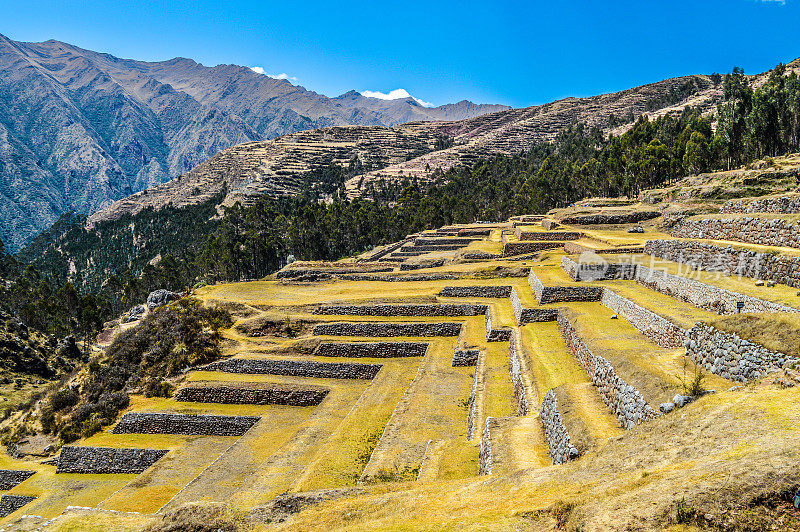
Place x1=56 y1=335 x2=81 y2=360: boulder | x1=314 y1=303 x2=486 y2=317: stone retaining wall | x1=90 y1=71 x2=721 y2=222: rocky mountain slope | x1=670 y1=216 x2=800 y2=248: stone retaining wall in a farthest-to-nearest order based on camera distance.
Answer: x1=90 y1=71 x2=721 y2=222: rocky mountain slope → x1=56 y1=335 x2=81 y2=360: boulder → x1=314 y1=303 x2=486 y2=317: stone retaining wall → x1=670 y1=216 x2=800 y2=248: stone retaining wall

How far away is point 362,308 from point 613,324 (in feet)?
61.5

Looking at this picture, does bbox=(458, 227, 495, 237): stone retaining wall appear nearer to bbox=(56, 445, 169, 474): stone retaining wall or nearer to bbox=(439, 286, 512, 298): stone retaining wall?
bbox=(439, 286, 512, 298): stone retaining wall

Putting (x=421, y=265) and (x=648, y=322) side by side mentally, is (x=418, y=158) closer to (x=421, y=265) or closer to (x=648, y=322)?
(x=421, y=265)

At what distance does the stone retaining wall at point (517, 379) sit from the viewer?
16.2 metres

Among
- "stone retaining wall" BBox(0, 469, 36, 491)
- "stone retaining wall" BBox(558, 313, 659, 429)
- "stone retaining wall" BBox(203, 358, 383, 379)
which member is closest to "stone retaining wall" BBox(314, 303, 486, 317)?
"stone retaining wall" BBox(203, 358, 383, 379)

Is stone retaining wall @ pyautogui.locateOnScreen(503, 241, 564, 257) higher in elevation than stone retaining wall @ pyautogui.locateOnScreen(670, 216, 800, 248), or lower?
lower

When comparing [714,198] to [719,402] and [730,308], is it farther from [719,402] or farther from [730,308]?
[719,402]

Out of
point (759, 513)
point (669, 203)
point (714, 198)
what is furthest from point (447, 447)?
point (669, 203)

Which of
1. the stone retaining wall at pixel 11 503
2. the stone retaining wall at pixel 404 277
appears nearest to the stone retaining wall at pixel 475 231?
the stone retaining wall at pixel 404 277

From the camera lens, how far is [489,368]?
21672 millimetres

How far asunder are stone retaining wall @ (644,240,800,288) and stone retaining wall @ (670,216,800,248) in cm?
179

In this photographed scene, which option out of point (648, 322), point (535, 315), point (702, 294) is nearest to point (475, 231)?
point (535, 315)

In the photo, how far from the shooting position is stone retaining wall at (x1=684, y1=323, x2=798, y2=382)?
10.1m

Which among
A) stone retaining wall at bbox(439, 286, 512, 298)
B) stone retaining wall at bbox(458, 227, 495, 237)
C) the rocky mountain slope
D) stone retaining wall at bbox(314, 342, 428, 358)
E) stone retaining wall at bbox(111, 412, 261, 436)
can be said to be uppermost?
the rocky mountain slope
